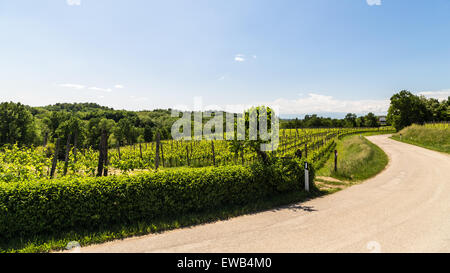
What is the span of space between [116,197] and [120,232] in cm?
93

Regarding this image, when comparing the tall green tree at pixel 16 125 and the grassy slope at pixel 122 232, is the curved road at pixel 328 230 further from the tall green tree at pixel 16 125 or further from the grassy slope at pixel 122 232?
the tall green tree at pixel 16 125

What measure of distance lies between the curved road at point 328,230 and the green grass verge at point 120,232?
0.27 m

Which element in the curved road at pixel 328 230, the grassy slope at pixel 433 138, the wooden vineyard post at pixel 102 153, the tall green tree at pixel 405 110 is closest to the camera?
the curved road at pixel 328 230

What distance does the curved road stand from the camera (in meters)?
4.41

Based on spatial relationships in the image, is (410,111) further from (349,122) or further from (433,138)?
(349,122)

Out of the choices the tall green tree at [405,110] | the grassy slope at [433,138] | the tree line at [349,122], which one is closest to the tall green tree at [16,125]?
the grassy slope at [433,138]

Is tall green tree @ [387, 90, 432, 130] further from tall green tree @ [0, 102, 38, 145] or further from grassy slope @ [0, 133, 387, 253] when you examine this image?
tall green tree @ [0, 102, 38, 145]

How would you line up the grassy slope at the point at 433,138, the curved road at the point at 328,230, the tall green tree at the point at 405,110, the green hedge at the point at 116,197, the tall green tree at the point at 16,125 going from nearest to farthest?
the curved road at the point at 328,230, the green hedge at the point at 116,197, the grassy slope at the point at 433,138, the tall green tree at the point at 16,125, the tall green tree at the point at 405,110

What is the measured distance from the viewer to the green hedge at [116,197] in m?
4.97

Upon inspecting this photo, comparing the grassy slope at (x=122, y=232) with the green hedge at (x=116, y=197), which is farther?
the green hedge at (x=116, y=197)

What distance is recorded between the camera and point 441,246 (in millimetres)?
4320

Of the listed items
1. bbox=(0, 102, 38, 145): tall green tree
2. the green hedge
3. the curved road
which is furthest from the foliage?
bbox=(0, 102, 38, 145): tall green tree

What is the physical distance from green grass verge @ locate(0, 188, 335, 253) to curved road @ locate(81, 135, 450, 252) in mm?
268
